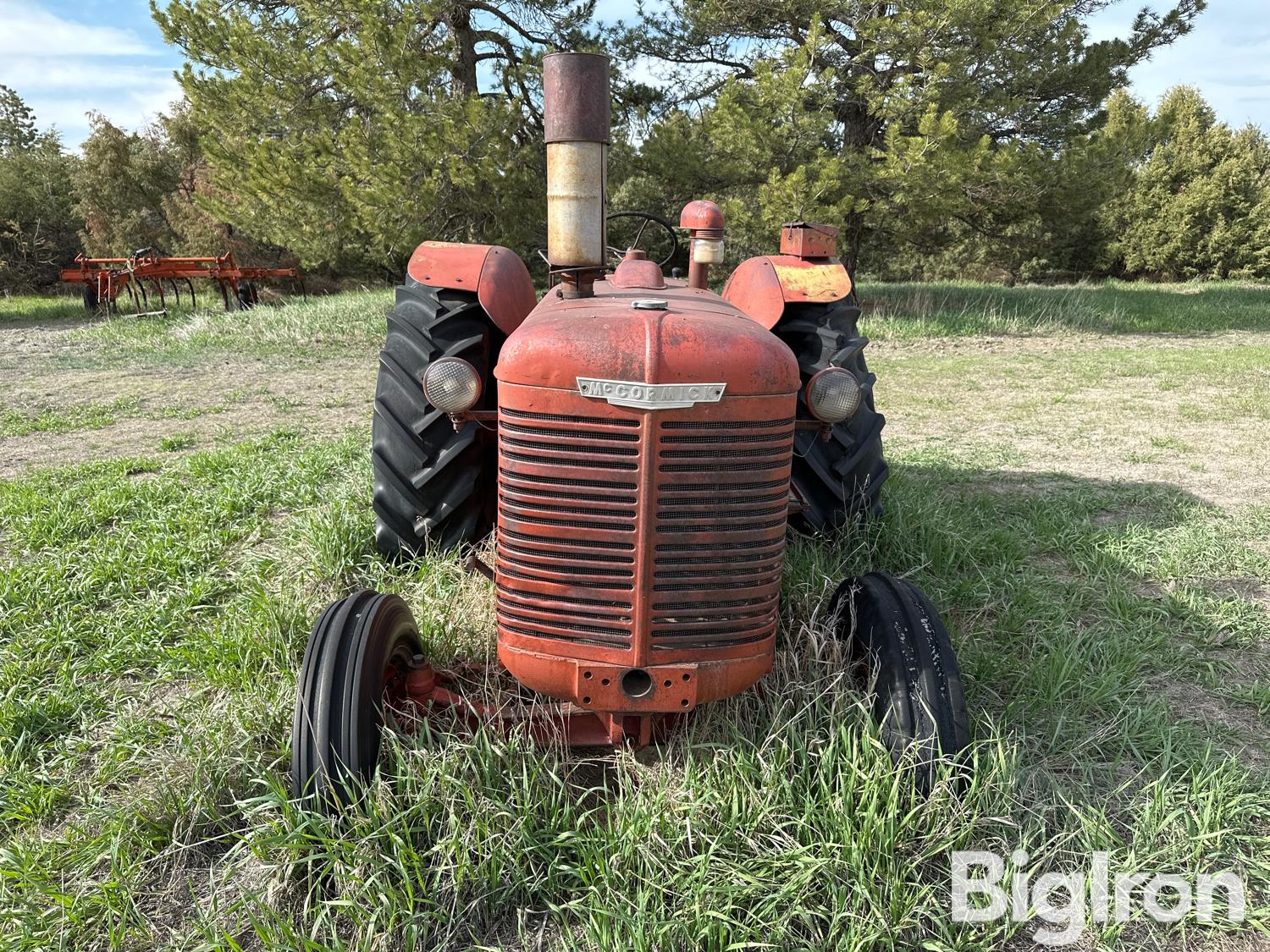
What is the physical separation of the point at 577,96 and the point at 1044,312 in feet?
41.9

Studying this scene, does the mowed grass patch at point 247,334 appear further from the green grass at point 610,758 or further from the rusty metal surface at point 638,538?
the rusty metal surface at point 638,538

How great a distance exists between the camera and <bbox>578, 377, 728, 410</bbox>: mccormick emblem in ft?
6.05

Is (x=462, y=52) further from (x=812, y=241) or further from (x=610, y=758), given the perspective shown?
(x=610, y=758)

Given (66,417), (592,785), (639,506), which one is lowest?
(592,785)

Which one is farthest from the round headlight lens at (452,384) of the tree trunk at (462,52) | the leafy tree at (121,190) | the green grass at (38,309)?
the leafy tree at (121,190)

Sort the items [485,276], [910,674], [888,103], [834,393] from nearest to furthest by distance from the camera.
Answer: [910,674] < [834,393] < [485,276] < [888,103]

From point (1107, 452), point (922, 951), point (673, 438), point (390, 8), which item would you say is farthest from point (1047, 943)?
point (390, 8)

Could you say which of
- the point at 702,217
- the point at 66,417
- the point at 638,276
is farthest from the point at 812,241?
the point at 66,417

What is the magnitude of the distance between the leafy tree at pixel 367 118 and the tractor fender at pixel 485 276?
8.13 m

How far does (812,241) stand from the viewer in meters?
3.45

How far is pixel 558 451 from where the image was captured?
1935 millimetres

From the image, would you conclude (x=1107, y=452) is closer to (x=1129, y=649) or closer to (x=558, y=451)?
(x=1129, y=649)

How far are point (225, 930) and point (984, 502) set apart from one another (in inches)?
154

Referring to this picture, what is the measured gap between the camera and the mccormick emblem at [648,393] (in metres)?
1.84
